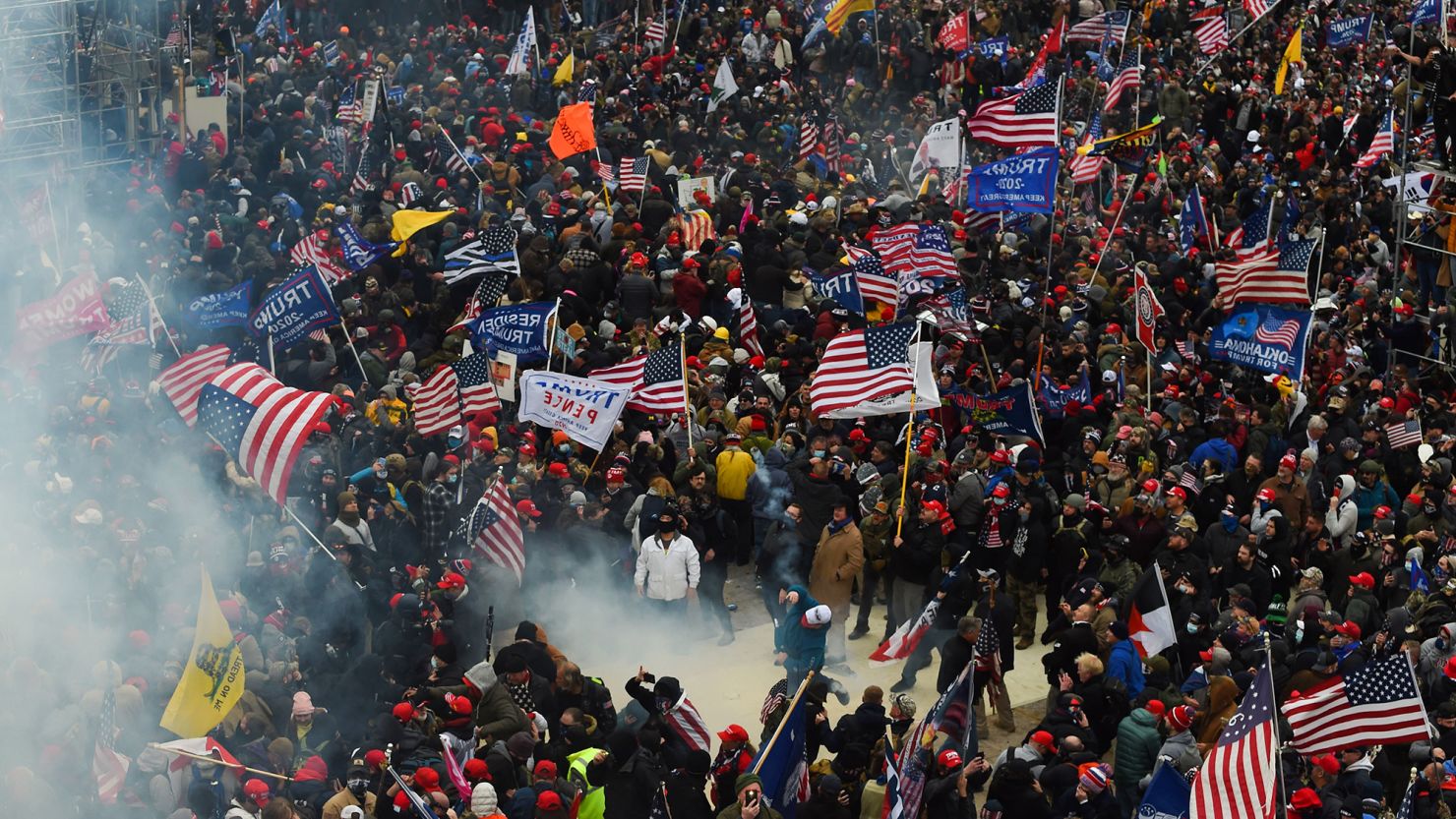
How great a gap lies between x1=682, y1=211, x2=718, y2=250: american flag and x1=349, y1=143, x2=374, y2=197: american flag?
15.2 feet

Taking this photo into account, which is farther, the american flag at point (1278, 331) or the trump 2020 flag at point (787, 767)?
the american flag at point (1278, 331)

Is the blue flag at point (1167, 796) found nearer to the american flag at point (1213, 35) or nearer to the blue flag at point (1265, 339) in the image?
the blue flag at point (1265, 339)

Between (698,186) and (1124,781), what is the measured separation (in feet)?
44.3

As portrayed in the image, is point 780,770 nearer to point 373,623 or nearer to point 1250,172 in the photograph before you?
Result: point 373,623

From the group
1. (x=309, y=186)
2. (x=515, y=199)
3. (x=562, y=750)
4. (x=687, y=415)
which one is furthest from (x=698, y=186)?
(x=562, y=750)

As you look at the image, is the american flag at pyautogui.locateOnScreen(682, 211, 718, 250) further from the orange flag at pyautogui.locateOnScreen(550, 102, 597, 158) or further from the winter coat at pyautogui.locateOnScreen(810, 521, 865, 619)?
the winter coat at pyautogui.locateOnScreen(810, 521, 865, 619)

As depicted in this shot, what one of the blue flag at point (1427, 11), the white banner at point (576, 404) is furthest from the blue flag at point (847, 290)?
the blue flag at point (1427, 11)

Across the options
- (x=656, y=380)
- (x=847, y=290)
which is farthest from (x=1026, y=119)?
(x=656, y=380)

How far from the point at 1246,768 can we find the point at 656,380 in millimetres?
8366

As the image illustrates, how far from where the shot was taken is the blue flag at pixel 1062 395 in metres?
20.2

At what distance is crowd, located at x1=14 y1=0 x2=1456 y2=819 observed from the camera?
45.4 feet

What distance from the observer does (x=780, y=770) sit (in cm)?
1321

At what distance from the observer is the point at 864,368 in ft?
59.0

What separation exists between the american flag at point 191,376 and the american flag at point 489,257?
421cm
